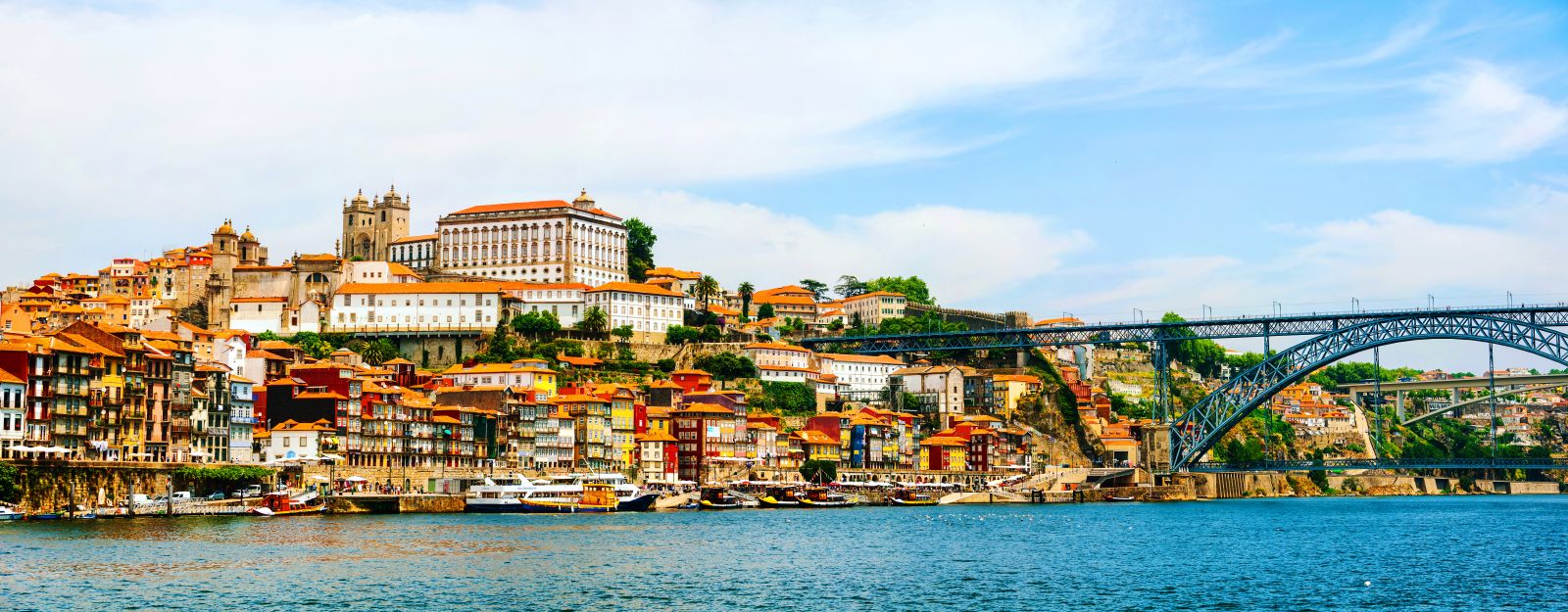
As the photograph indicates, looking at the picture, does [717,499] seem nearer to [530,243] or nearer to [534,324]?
[534,324]

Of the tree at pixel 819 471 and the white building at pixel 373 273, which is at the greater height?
the white building at pixel 373 273

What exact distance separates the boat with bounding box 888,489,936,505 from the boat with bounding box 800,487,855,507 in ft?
12.2

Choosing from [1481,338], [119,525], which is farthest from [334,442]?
[1481,338]

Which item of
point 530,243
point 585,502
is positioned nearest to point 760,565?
point 585,502

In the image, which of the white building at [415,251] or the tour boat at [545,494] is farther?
the white building at [415,251]

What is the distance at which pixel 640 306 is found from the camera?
128 meters

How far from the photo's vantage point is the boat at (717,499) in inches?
3691

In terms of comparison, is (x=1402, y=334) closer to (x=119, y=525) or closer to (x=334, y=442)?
(x=334, y=442)

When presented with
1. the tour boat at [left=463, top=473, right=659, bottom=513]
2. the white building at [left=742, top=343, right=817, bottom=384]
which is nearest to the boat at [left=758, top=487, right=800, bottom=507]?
the tour boat at [left=463, top=473, right=659, bottom=513]

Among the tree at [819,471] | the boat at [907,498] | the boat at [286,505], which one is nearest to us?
the boat at [286,505]

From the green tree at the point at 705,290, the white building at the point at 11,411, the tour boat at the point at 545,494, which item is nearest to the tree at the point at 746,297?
the green tree at the point at 705,290

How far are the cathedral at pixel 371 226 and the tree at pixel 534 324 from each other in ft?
83.9

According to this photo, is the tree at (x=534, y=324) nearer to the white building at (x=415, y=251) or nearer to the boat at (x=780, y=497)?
the white building at (x=415, y=251)

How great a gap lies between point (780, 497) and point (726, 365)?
24.5 m
